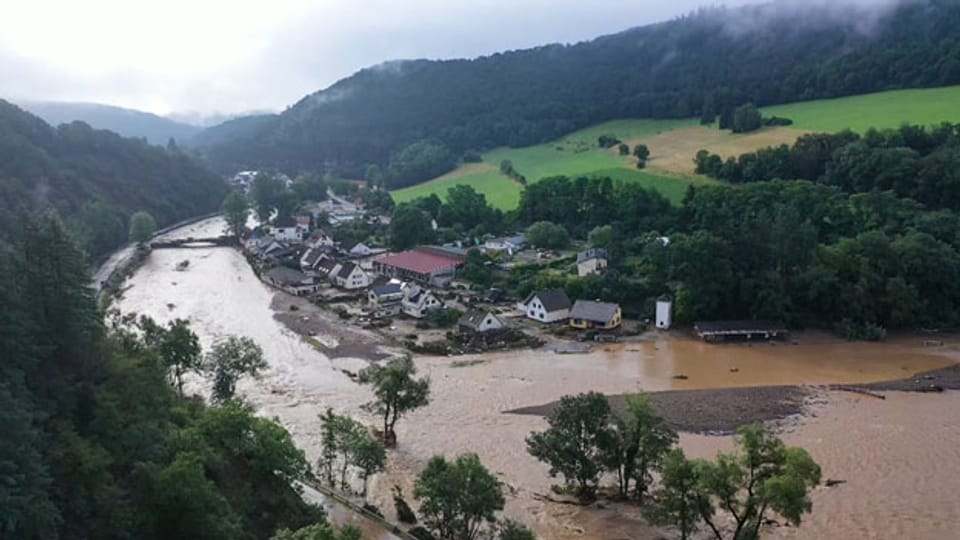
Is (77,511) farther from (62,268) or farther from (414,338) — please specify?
(414,338)

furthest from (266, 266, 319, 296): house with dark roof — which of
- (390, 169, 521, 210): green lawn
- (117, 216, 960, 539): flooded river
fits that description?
(390, 169, 521, 210): green lawn

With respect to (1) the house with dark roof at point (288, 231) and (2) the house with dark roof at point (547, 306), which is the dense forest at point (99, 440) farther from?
(1) the house with dark roof at point (288, 231)

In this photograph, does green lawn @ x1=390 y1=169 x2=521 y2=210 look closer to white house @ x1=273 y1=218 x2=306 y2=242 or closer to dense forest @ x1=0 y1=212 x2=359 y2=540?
white house @ x1=273 y1=218 x2=306 y2=242

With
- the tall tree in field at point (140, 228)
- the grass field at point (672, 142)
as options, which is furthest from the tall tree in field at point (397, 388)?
the tall tree in field at point (140, 228)

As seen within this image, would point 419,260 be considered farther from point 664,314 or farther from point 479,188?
point 479,188

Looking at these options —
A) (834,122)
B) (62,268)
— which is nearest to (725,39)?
(834,122)
